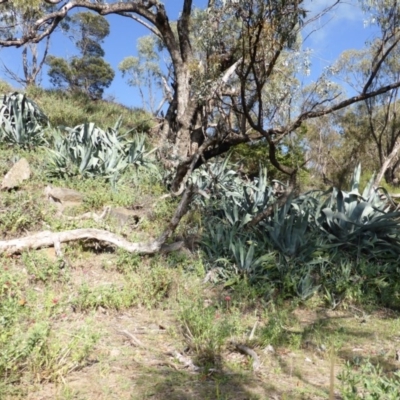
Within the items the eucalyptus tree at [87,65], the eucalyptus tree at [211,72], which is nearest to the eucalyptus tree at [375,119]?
the eucalyptus tree at [211,72]

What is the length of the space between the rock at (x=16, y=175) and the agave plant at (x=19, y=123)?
139 cm

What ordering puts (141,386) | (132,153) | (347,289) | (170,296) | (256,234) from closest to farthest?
(141,386) → (170,296) → (347,289) → (256,234) → (132,153)

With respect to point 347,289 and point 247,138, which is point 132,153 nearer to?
point 247,138

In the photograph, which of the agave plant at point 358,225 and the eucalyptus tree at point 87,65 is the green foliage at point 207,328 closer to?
the agave plant at point 358,225

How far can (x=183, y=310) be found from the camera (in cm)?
373

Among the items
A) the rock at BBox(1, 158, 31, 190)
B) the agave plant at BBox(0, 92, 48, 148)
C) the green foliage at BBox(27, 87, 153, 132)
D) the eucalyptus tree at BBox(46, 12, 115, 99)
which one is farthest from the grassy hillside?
the eucalyptus tree at BBox(46, 12, 115, 99)

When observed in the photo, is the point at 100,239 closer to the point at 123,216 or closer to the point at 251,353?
the point at 123,216

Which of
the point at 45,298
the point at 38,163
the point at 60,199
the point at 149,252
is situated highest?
the point at 38,163

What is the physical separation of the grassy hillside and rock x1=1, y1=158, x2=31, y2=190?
123mm

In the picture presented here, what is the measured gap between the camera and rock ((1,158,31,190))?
5.64m

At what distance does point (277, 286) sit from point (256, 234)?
3.00ft

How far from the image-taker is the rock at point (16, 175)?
18.5 ft

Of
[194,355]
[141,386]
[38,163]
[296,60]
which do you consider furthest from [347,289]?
[296,60]

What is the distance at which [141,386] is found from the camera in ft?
8.66
